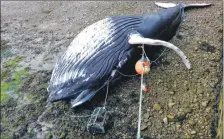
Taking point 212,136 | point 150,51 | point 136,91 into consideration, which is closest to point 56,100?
point 136,91

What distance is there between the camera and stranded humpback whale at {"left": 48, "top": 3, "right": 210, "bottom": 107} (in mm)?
4641

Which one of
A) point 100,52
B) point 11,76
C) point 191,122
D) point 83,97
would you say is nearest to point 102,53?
point 100,52

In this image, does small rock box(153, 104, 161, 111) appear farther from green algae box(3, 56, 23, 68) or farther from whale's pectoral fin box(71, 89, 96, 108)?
green algae box(3, 56, 23, 68)

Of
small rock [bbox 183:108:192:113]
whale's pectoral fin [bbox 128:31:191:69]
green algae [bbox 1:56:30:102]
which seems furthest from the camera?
green algae [bbox 1:56:30:102]

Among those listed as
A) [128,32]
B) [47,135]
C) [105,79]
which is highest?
[128,32]

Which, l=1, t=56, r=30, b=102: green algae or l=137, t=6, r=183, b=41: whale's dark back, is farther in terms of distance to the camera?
l=1, t=56, r=30, b=102: green algae

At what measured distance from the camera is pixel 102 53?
475cm

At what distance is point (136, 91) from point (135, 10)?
2765 mm

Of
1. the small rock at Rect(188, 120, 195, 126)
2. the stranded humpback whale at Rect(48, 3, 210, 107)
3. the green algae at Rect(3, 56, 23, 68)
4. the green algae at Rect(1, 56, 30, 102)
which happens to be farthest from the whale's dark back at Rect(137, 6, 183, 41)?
the green algae at Rect(3, 56, 23, 68)

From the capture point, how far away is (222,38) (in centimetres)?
576

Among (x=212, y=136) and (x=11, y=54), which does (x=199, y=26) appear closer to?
(x=212, y=136)

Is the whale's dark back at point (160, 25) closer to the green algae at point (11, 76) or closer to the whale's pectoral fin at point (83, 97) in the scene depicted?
the whale's pectoral fin at point (83, 97)

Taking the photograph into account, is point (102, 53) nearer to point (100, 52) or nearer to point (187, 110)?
point (100, 52)

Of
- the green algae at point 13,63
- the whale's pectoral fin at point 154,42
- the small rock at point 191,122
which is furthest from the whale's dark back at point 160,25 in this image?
the green algae at point 13,63
